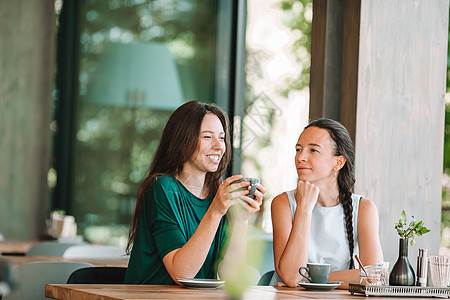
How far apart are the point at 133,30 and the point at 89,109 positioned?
102cm

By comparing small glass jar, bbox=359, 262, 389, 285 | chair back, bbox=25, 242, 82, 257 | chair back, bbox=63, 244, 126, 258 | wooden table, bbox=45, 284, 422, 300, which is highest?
small glass jar, bbox=359, 262, 389, 285

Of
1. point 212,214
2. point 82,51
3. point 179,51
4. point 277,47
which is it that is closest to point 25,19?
point 82,51

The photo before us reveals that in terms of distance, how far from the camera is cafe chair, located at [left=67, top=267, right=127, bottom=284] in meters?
2.48

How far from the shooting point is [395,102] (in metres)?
3.28

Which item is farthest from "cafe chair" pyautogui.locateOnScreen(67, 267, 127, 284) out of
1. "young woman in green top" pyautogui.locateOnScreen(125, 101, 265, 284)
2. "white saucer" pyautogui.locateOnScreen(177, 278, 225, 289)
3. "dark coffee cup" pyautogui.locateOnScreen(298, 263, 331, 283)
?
"dark coffee cup" pyautogui.locateOnScreen(298, 263, 331, 283)

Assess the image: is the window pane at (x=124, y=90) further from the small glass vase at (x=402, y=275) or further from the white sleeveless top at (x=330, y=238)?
the small glass vase at (x=402, y=275)

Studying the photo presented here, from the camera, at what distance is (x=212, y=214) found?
2121 mm

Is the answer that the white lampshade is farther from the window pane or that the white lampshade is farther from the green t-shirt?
the green t-shirt

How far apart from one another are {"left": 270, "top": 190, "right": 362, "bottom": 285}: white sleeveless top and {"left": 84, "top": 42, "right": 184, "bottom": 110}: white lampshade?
3596 mm

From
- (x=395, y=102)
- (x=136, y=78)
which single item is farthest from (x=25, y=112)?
(x=395, y=102)

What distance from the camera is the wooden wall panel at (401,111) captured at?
3.20 meters

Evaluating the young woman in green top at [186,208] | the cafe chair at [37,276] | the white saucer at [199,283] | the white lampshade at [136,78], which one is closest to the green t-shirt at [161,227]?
the young woman in green top at [186,208]

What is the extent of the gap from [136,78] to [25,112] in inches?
45.6

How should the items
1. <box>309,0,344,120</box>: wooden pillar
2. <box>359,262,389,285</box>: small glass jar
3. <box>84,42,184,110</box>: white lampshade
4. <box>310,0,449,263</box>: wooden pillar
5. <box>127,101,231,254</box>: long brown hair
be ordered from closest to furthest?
<box>359,262,389,285</box>: small glass jar < <box>127,101,231,254</box>: long brown hair < <box>310,0,449,263</box>: wooden pillar < <box>309,0,344,120</box>: wooden pillar < <box>84,42,184,110</box>: white lampshade
